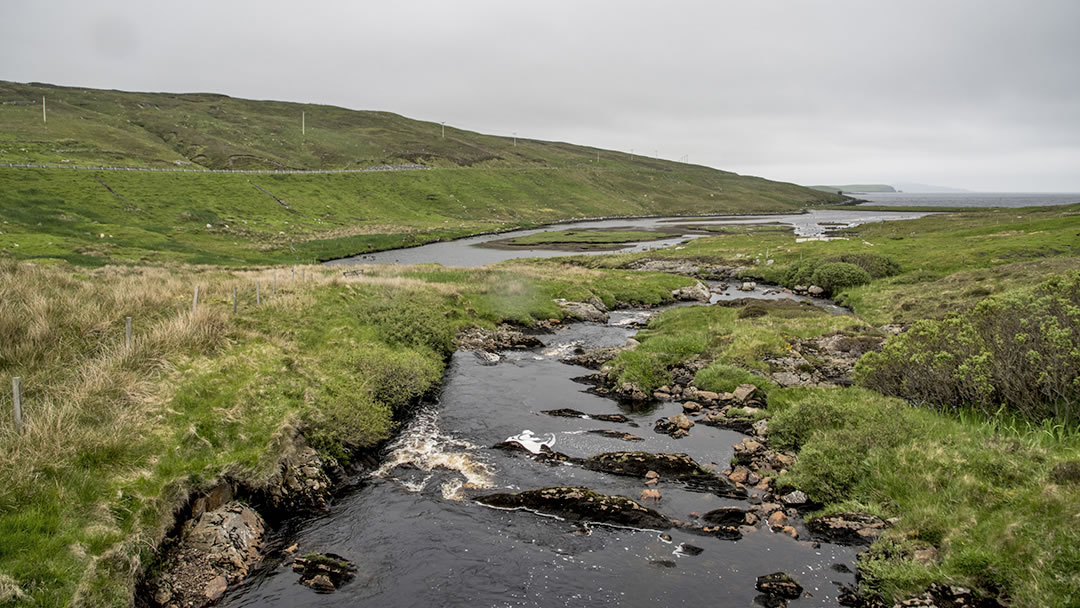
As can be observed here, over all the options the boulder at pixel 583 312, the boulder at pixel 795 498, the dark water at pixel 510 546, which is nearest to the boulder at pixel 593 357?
the dark water at pixel 510 546

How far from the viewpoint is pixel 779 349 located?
32.2 meters

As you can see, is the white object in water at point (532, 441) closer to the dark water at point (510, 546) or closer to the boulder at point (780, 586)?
the dark water at point (510, 546)

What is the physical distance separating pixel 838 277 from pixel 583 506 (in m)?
53.7

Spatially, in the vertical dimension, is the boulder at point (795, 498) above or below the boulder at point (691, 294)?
below

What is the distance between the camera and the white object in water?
2241 centimetres

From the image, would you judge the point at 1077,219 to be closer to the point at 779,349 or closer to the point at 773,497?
the point at 779,349

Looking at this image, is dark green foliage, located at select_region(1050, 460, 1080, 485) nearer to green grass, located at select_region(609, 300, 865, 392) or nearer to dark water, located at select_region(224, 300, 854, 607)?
dark water, located at select_region(224, 300, 854, 607)

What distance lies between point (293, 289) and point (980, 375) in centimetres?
3545

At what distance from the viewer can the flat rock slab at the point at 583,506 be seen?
1691cm

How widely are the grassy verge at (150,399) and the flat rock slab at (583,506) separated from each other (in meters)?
6.64

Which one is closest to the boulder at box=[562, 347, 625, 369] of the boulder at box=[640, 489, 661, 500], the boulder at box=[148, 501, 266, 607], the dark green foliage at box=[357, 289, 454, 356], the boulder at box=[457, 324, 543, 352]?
the boulder at box=[457, 324, 543, 352]

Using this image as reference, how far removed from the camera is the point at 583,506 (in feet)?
57.9

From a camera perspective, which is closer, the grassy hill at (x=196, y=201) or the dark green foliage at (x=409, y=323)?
the dark green foliage at (x=409, y=323)

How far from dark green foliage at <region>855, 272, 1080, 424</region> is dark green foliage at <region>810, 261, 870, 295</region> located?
131ft
